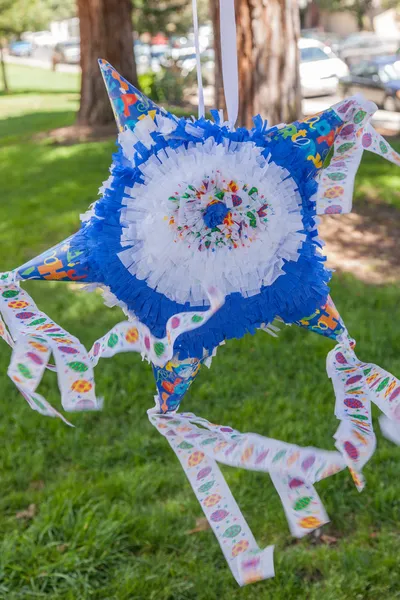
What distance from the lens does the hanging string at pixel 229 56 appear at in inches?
50.9

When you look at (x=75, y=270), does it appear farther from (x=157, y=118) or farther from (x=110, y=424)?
(x=110, y=424)

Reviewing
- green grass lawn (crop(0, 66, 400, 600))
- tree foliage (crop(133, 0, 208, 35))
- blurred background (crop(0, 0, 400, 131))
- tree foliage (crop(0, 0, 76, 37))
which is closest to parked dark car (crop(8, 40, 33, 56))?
blurred background (crop(0, 0, 400, 131))

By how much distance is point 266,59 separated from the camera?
3869 millimetres

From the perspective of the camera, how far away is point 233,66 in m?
1.30

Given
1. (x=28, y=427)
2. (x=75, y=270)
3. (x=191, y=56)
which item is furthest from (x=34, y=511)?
(x=191, y=56)

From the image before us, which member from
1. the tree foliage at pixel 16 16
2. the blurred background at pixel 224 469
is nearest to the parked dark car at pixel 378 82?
the blurred background at pixel 224 469

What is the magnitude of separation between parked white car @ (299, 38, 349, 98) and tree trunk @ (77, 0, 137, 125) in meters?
5.86

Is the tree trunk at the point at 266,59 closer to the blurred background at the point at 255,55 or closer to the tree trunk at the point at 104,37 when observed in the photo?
the blurred background at the point at 255,55

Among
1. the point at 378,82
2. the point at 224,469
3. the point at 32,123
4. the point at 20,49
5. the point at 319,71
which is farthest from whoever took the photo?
the point at 20,49

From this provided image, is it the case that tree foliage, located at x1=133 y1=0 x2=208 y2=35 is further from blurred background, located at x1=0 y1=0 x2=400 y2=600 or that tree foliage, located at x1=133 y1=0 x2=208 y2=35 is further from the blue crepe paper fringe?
the blue crepe paper fringe

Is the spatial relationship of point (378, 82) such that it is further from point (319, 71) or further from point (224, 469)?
point (224, 469)

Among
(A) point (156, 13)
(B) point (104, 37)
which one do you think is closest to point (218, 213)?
(B) point (104, 37)

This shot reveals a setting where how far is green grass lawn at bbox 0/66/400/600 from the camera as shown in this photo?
6.76ft

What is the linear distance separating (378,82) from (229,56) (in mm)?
10909
